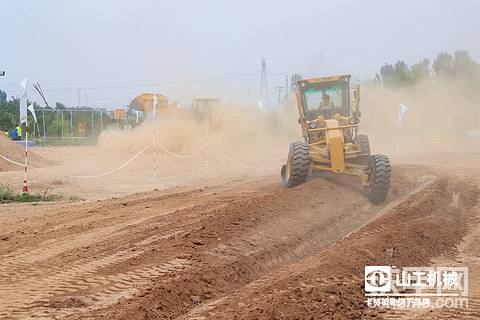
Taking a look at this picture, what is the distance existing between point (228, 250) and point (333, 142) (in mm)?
5668

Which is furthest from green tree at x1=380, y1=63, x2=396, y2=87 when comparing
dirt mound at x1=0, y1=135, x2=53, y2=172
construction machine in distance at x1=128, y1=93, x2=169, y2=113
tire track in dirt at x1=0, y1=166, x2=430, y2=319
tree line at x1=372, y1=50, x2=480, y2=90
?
tire track in dirt at x1=0, y1=166, x2=430, y2=319

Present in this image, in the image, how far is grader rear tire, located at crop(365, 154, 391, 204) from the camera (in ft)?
36.2

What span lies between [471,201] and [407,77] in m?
31.2

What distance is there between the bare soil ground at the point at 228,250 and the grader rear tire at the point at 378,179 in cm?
21

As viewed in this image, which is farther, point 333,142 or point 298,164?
point 298,164

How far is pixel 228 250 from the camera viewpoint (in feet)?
23.7

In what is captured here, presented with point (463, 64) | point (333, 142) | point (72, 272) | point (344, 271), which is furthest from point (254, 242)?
point (463, 64)

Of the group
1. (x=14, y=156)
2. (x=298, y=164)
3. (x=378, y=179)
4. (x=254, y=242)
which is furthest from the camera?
(x=14, y=156)

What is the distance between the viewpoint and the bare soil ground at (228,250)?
5211 millimetres

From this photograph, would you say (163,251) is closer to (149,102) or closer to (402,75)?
(149,102)

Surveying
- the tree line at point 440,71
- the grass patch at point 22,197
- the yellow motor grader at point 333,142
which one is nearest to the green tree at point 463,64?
the tree line at point 440,71

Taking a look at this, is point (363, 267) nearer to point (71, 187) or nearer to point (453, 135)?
point (71, 187)

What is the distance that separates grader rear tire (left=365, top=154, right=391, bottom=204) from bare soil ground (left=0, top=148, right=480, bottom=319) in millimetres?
212

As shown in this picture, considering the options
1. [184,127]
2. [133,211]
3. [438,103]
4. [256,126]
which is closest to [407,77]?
[438,103]
